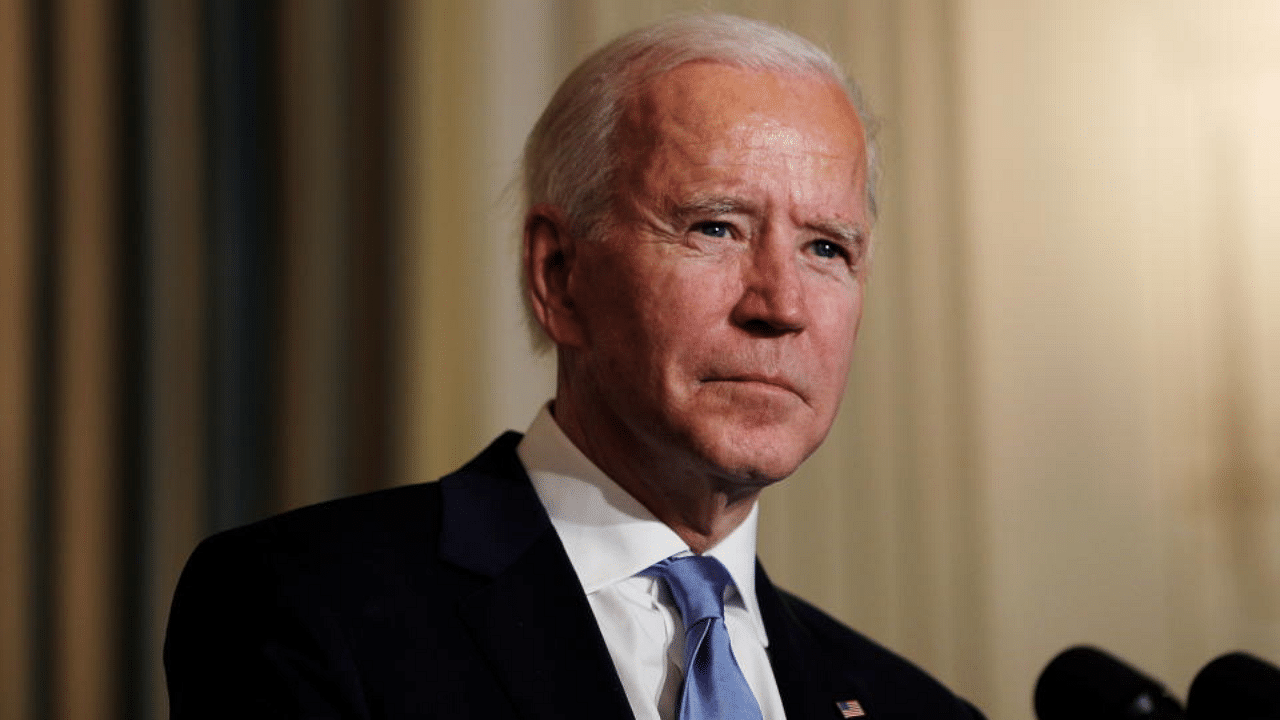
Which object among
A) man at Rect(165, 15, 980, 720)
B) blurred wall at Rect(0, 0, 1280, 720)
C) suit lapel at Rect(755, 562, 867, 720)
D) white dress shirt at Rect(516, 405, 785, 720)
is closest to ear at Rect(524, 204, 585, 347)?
man at Rect(165, 15, 980, 720)

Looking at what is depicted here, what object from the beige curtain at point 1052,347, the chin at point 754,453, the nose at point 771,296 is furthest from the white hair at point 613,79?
the beige curtain at point 1052,347

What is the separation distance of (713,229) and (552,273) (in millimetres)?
267

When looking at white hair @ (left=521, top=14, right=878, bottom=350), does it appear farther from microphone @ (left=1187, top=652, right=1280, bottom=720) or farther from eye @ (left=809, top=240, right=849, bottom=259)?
microphone @ (left=1187, top=652, right=1280, bottom=720)

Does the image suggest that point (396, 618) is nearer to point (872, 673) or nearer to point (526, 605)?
point (526, 605)

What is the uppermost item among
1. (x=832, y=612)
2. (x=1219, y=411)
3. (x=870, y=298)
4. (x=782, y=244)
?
(x=782, y=244)

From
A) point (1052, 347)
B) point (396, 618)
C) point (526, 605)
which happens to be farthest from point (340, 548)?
point (1052, 347)

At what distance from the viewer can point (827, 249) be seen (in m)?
1.95

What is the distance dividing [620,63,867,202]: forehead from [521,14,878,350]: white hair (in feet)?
0.07

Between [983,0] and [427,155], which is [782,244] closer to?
[427,155]

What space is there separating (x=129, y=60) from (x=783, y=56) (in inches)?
59.1

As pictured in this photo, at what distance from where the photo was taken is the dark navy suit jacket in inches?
66.1

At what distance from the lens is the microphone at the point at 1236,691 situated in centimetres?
121

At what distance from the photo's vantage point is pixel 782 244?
187cm

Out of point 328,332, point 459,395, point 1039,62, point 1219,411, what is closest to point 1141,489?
point 1219,411
